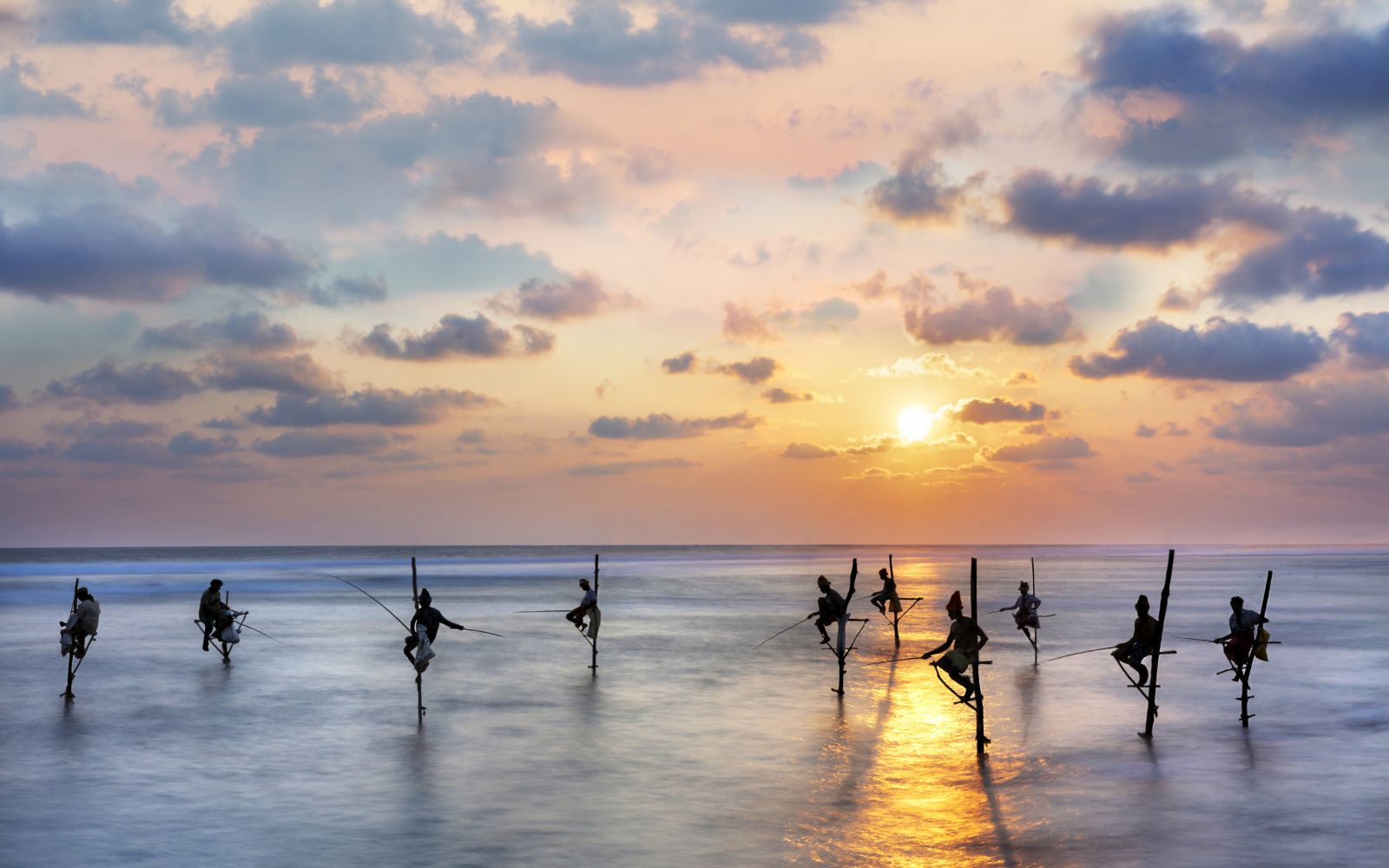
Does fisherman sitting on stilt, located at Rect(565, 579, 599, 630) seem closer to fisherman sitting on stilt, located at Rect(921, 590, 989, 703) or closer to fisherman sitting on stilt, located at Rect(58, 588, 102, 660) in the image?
fisherman sitting on stilt, located at Rect(58, 588, 102, 660)

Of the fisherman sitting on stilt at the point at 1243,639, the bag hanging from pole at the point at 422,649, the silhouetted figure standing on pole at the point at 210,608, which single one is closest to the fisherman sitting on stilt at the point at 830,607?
the fisherman sitting on stilt at the point at 1243,639

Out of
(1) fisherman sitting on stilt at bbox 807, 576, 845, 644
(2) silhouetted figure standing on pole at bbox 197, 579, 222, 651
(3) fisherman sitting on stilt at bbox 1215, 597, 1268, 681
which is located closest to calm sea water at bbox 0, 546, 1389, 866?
(2) silhouetted figure standing on pole at bbox 197, 579, 222, 651

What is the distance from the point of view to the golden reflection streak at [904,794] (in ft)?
54.5

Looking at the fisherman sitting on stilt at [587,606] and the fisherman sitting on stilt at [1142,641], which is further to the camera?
the fisherman sitting on stilt at [587,606]

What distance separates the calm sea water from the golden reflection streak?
0.26ft

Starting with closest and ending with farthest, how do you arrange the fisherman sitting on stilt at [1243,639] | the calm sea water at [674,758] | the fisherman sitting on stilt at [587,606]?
the calm sea water at [674,758]
the fisherman sitting on stilt at [1243,639]
the fisherman sitting on stilt at [587,606]

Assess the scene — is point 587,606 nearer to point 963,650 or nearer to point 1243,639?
point 963,650

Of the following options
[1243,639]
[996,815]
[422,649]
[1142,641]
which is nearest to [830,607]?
[1142,641]

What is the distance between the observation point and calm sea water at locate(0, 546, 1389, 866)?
17.2m

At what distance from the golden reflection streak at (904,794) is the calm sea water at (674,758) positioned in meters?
0.08

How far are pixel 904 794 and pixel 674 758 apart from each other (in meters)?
5.22

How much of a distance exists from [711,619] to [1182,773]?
38.2 m

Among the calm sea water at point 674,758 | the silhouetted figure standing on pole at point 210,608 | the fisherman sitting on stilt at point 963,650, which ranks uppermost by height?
the fisherman sitting on stilt at point 963,650

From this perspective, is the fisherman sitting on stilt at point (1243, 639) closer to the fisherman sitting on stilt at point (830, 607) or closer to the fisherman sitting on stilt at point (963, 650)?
the fisherman sitting on stilt at point (963, 650)
